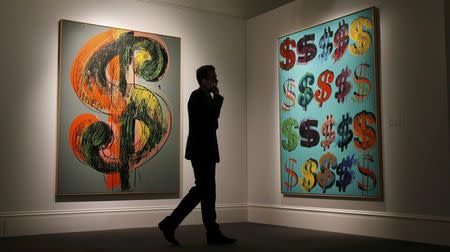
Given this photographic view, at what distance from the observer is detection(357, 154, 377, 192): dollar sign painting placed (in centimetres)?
500

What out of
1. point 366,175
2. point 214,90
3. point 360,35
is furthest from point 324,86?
point 214,90

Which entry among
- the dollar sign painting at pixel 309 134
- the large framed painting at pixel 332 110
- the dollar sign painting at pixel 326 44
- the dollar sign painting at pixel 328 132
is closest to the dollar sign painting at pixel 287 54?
the large framed painting at pixel 332 110

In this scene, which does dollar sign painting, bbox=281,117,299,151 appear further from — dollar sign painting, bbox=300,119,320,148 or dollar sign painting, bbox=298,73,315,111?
dollar sign painting, bbox=298,73,315,111

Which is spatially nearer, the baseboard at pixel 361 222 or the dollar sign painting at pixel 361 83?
the baseboard at pixel 361 222

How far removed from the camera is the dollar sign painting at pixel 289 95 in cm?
603

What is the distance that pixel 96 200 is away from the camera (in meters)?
5.71

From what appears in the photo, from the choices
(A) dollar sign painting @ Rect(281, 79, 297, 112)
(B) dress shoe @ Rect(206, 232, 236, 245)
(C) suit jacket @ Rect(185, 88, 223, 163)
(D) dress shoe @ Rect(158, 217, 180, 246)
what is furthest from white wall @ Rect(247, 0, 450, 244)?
(D) dress shoe @ Rect(158, 217, 180, 246)

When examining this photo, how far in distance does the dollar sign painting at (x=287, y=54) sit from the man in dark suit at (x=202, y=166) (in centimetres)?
189

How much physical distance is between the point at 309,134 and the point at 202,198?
6.22ft

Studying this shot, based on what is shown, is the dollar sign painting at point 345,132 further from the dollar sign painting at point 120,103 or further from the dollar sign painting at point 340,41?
the dollar sign painting at point 120,103

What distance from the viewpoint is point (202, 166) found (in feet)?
14.2

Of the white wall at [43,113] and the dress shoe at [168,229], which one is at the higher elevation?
the white wall at [43,113]

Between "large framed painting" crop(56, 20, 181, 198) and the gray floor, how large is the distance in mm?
605

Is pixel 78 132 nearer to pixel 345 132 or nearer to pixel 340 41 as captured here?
pixel 345 132
